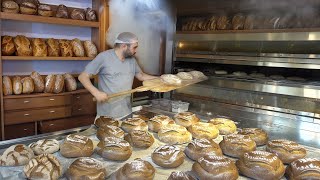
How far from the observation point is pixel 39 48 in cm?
345

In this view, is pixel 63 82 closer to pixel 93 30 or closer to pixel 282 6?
pixel 93 30

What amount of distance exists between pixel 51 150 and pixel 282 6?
2.37 metres

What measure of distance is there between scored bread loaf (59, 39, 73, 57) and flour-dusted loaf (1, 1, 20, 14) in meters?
0.67

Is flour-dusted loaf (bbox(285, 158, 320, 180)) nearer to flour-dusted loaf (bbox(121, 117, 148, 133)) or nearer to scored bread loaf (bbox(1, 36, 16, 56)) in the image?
flour-dusted loaf (bbox(121, 117, 148, 133))

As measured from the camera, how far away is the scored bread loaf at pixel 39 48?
343 cm

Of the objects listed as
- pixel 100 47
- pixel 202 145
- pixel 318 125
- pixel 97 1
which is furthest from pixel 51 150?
pixel 97 1

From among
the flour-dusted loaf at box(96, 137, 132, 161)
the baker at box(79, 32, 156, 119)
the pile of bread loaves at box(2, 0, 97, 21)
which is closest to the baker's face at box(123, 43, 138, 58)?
the baker at box(79, 32, 156, 119)

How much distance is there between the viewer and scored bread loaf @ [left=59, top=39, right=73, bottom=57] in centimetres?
369

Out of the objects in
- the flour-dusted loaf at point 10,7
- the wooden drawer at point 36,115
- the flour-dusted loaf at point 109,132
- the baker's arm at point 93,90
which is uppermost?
the flour-dusted loaf at point 10,7

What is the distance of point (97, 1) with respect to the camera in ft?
12.9

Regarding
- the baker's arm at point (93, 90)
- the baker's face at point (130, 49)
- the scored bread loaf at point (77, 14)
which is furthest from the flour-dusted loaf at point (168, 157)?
the scored bread loaf at point (77, 14)

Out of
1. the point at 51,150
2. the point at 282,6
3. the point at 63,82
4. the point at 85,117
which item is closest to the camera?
the point at 51,150

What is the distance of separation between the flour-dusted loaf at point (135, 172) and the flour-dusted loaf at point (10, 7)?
266 centimetres

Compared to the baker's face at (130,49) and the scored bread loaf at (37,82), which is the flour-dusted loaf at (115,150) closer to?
the baker's face at (130,49)
